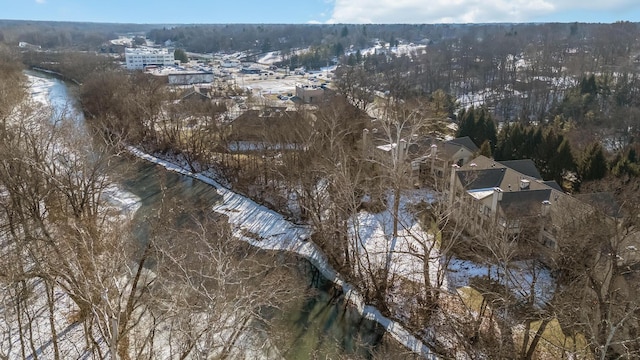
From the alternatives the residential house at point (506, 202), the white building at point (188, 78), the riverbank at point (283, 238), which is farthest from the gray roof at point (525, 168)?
the white building at point (188, 78)

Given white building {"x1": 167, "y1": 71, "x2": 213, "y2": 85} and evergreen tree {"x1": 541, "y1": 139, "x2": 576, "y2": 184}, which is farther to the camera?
white building {"x1": 167, "y1": 71, "x2": 213, "y2": 85}

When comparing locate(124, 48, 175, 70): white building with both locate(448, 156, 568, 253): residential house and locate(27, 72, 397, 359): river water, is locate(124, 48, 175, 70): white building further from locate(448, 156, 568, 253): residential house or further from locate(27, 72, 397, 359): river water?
Result: locate(448, 156, 568, 253): residential house

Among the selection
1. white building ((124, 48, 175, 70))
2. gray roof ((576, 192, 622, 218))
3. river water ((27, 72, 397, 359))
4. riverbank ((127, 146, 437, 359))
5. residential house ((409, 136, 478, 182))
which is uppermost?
white building ((124, 48, 175, 70))

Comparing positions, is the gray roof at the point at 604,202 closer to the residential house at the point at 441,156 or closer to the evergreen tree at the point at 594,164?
the evergreen tree at the point at 594,164

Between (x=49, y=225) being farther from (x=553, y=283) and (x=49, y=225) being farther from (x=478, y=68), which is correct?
(x=478, y=68)

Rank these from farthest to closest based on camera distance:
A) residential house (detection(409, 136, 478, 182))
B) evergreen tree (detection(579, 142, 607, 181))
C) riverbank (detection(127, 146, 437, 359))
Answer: residential house (detection(409, 136, 478, 182))
evergreen tree (detection(579, 142, 607, 181))
riverbank (detection(127, 146, 437, 359))

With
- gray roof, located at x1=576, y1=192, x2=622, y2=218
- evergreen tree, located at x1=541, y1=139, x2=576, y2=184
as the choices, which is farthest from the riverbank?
evergreen tree, located at x1=541, y1=139, x2=576, y2=184
